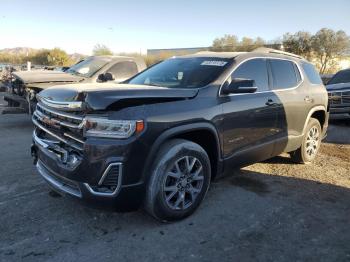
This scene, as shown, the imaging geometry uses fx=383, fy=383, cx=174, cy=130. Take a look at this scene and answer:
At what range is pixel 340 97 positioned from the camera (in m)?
11.0

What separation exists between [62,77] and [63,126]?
16.8 ft

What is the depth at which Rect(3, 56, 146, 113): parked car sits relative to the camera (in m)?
8.09

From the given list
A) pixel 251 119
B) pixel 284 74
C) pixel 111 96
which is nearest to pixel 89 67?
pixel 284 74

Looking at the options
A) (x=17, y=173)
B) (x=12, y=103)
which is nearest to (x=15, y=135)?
(x=12, y=103)

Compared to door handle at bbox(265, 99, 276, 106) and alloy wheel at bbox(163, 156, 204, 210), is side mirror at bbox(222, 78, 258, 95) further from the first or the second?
alloy wheel at bbox(163, 156, 204, 210)

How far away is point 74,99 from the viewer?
368 cm

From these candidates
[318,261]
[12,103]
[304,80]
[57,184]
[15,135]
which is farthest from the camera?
[12,103]

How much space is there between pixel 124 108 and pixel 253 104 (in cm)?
195

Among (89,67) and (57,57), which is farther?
(57,57)

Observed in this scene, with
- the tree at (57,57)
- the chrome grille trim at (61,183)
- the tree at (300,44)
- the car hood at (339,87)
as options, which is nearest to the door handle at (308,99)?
the chrome grille trim at (61,183)

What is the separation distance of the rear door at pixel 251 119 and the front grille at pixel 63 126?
5.55ft

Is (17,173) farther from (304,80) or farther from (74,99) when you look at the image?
(304,80)

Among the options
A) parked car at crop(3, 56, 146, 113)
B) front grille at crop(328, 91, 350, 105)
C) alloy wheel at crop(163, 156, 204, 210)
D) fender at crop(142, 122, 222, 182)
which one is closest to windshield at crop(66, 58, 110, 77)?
parked car at crop(3, 56, 146, 113)

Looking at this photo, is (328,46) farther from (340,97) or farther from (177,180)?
(177,180)
